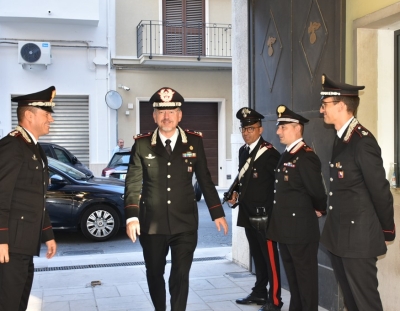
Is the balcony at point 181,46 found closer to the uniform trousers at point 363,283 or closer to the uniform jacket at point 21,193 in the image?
the uniform jacket at point 21,193

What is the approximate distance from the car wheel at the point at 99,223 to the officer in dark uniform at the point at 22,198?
628cm

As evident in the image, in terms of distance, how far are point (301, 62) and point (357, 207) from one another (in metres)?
2.33

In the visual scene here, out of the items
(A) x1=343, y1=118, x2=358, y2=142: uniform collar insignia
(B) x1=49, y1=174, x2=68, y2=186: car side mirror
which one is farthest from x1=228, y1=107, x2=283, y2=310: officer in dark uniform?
(B) x1=49, y1=174, x2=68, y2=186: car side mirror

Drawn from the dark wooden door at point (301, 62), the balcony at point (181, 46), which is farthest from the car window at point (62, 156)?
the dark wooden door at point (301, 62)

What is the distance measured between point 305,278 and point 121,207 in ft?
21.0

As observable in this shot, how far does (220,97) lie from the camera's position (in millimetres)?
22484

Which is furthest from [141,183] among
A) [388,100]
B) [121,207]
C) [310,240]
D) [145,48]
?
[145,48]

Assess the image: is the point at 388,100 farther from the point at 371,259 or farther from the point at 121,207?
the point at 121,207

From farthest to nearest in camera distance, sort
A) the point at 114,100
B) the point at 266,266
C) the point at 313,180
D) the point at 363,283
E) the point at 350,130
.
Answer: the point at 114,100
the point at 266,266
the point at 313,180
the point at 350,130
the point at 363,283

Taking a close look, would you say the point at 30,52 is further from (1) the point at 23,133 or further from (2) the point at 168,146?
(1) the point at 23,133

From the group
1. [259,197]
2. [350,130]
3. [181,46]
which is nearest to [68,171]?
[259,197]

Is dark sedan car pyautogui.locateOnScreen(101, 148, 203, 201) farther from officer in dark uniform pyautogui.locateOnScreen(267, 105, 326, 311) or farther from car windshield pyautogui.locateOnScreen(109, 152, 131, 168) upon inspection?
officer in dark uniform pyautogui.locateOnScreen(267, 105, 326, 311)

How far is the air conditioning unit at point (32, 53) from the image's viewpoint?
784 inches

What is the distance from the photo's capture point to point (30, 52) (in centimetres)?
1995
